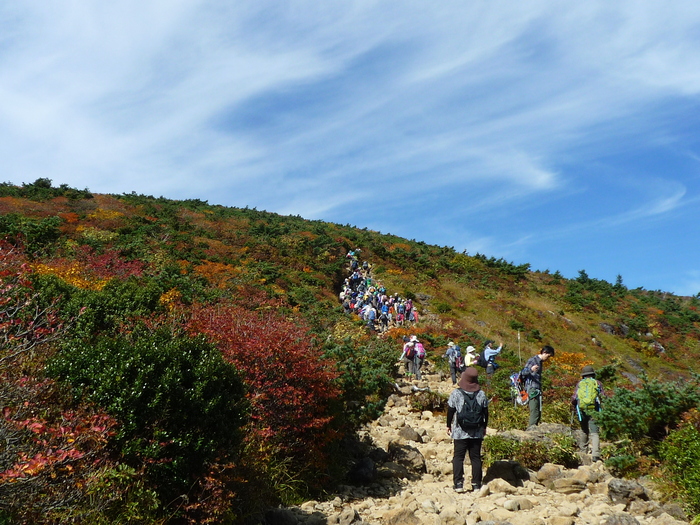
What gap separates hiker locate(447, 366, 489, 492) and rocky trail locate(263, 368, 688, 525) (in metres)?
0.25

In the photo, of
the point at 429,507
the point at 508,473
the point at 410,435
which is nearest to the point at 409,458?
the point at 410,435

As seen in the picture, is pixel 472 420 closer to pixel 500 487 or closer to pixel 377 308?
pixel 500 487

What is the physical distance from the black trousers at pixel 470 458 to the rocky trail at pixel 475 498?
20 cm

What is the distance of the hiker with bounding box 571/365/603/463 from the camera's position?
739 centimetres

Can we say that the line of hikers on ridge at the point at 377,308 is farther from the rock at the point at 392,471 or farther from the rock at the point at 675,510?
the rock at the point at 675,510

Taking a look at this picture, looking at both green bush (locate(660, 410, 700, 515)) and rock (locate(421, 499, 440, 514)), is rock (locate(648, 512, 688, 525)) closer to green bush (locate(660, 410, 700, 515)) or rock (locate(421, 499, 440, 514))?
green bush (locate(660, 410, 700, 515))

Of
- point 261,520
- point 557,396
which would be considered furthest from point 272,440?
point 557,396

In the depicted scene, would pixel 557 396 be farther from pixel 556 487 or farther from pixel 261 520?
pixel 261 520

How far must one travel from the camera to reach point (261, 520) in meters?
5.45

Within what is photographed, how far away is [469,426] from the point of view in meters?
6.88

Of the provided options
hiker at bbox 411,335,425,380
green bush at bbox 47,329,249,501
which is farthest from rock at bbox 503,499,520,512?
hiker at bbox 411,335,425,380

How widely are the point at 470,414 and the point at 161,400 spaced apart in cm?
418

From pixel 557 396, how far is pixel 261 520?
26.6 feet

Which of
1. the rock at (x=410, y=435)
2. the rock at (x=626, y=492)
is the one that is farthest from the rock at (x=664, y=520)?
the rock at (x=410, y=435)
